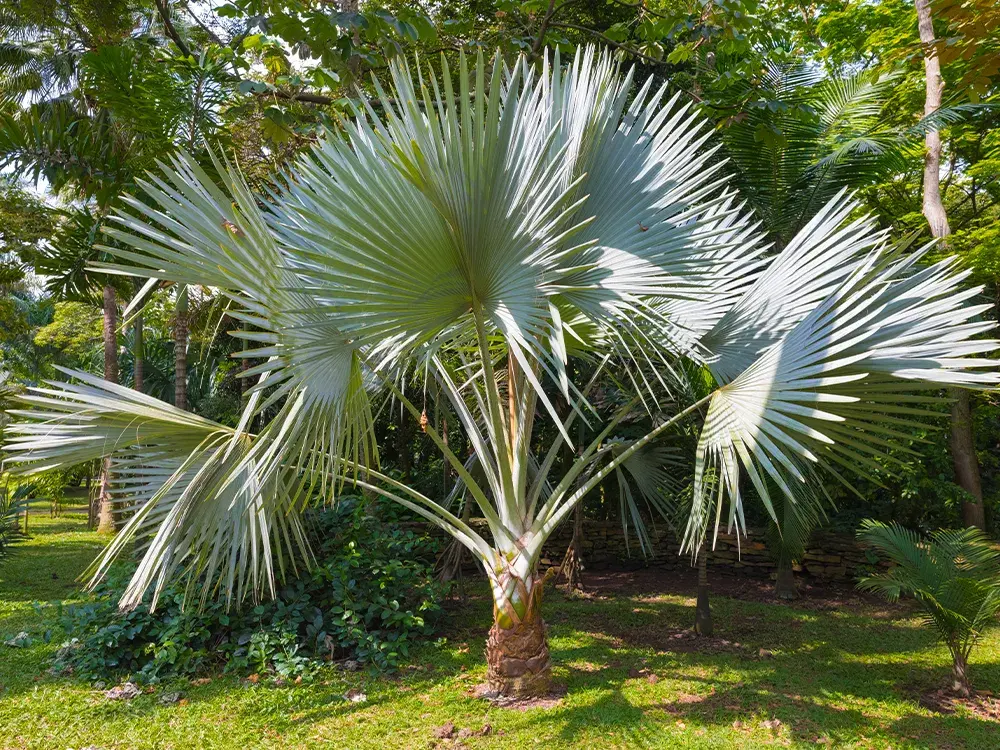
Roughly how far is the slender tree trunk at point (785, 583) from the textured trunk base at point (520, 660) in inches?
170

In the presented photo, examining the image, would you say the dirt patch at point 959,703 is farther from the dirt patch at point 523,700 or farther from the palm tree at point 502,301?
the dirt patch at point 523,700

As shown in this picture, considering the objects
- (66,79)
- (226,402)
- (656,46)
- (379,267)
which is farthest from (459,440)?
Answer: (66,79)

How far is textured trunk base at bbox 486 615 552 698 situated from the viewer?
458 centimetres

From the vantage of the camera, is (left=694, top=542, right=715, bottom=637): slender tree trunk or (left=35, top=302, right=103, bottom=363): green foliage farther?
(left=35, top=302, right=103, bottom=363): green foliage

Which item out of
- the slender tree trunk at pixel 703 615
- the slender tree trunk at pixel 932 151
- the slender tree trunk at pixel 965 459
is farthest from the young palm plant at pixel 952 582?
the slender tree trunk at pixel 932 151

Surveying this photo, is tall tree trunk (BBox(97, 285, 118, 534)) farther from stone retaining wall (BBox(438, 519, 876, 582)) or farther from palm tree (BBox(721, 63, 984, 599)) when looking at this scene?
palm tree (BBox(721, 63, 984, 599))

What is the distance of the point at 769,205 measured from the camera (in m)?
7.52

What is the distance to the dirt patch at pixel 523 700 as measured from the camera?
455 centimetres

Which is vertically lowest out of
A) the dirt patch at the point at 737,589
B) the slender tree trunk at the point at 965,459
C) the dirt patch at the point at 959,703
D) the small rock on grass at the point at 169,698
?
the dirt patch at the point at 959,703

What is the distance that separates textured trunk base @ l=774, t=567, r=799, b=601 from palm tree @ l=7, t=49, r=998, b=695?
14.4 ft

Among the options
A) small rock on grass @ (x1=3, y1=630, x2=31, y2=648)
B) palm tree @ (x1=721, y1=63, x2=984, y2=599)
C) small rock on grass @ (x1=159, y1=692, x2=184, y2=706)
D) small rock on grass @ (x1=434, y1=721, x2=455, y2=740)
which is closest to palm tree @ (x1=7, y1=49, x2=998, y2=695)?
small rock on grass @ (x1=434, y1=721, x2=455, y2=740)

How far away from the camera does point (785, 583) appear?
7941 millimetres

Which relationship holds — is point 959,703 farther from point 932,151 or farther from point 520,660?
point 932,151

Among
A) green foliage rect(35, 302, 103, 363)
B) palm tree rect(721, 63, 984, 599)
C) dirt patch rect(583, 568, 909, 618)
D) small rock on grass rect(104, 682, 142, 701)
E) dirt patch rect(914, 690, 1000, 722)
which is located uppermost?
green foliage rect(35, 302, 103, 363)
